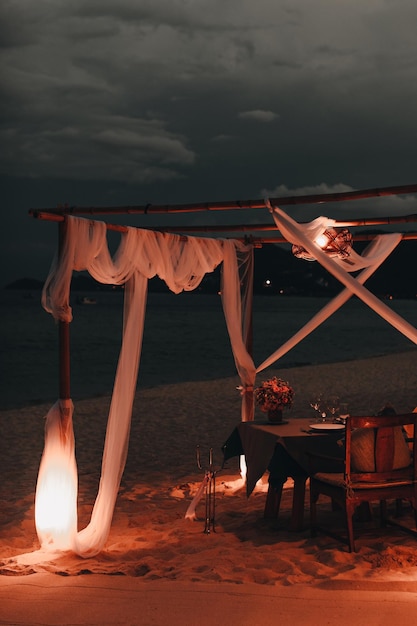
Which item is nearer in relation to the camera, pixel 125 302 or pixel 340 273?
pixel 340 273

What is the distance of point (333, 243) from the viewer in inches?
205

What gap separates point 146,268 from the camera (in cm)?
505

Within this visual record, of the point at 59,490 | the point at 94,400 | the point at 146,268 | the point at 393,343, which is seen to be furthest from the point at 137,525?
the point at 393,343

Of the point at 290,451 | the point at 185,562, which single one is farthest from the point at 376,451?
the point at 185,562

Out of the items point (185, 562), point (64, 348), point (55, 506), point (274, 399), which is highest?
point (64, 348)

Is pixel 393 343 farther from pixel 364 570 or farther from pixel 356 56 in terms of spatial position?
pixel 364 570

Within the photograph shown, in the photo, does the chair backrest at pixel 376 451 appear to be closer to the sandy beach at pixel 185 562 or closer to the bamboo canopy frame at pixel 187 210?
the sandy beach at pixel 185 562

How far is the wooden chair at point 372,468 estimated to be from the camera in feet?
13.7

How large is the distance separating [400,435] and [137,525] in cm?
200

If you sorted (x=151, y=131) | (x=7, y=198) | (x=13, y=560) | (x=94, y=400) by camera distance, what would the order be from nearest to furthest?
Result: 1. (x=13, y=560)
2. (x=94, y=400)
3. (x=151, y=131)
4. (x=7, y=198)

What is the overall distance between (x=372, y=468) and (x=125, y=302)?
6.40 ft

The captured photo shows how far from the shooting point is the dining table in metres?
4.73

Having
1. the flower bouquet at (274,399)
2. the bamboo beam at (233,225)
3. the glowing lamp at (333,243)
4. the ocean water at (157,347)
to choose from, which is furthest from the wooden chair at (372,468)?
the ocean water at (157,347)

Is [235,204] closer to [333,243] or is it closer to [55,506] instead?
[333,243]
